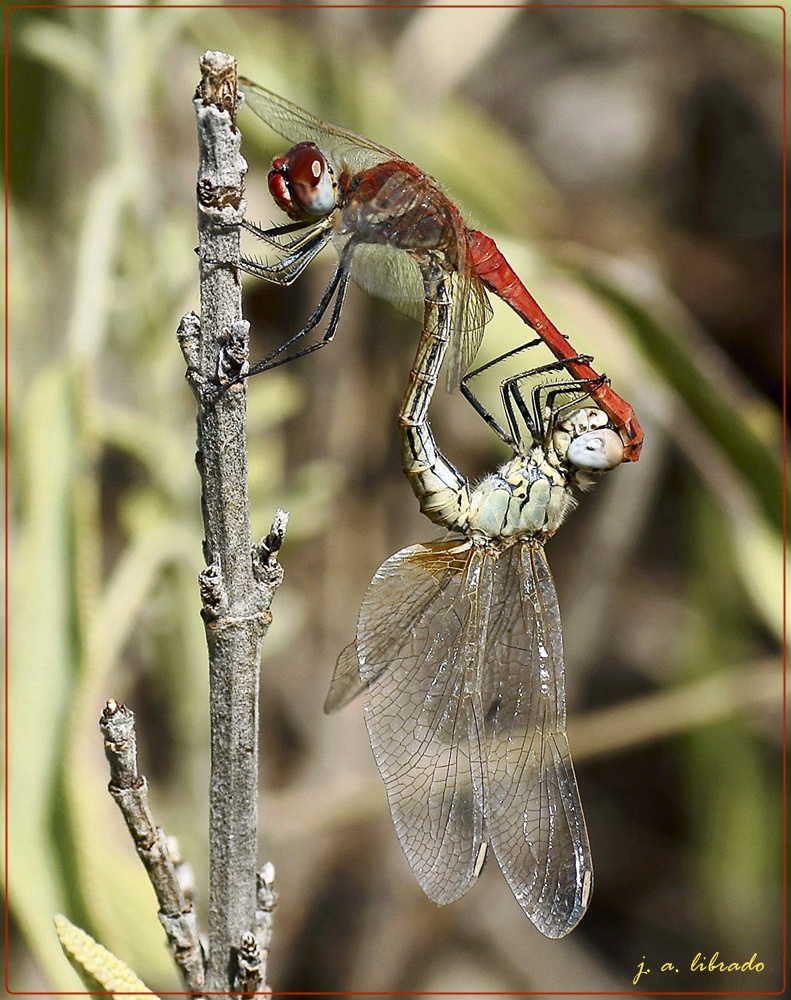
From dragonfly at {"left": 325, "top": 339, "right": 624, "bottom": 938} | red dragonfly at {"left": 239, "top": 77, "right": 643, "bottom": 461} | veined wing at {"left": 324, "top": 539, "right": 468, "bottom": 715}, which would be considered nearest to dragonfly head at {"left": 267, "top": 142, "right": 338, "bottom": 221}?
red dragonfly at {"left": 239, "top": 77, "right": 643, "bottom": 461}

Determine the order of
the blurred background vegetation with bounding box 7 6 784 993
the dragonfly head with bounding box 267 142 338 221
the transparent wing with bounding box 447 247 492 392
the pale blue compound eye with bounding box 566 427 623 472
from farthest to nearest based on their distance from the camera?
the pale blue compound eye with bounding box 566 427 623 472, the blurred background vegetation with bounding box 7 6 784 993, the transparent wing with bounding box 447 247 492 392, the dragonfly head with bounding box 267 142 338 221

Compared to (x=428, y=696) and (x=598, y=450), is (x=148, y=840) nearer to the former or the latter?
(x=428, y=696)

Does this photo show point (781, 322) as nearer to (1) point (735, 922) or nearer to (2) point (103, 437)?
(1) point (735, 922)

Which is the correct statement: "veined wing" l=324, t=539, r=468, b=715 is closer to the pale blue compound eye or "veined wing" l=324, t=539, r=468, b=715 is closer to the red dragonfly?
the pale blue compound eye

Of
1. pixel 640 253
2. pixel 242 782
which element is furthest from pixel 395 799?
pixel 640 253

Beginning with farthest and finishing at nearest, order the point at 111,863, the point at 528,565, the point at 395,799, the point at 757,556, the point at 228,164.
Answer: the point at 757,556, the point at 528,565, the point at 395,799, the point at 111,863, the point at 228,164

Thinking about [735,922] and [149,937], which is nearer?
[149,937]

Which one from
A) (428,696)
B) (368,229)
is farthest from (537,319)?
(428,696)
